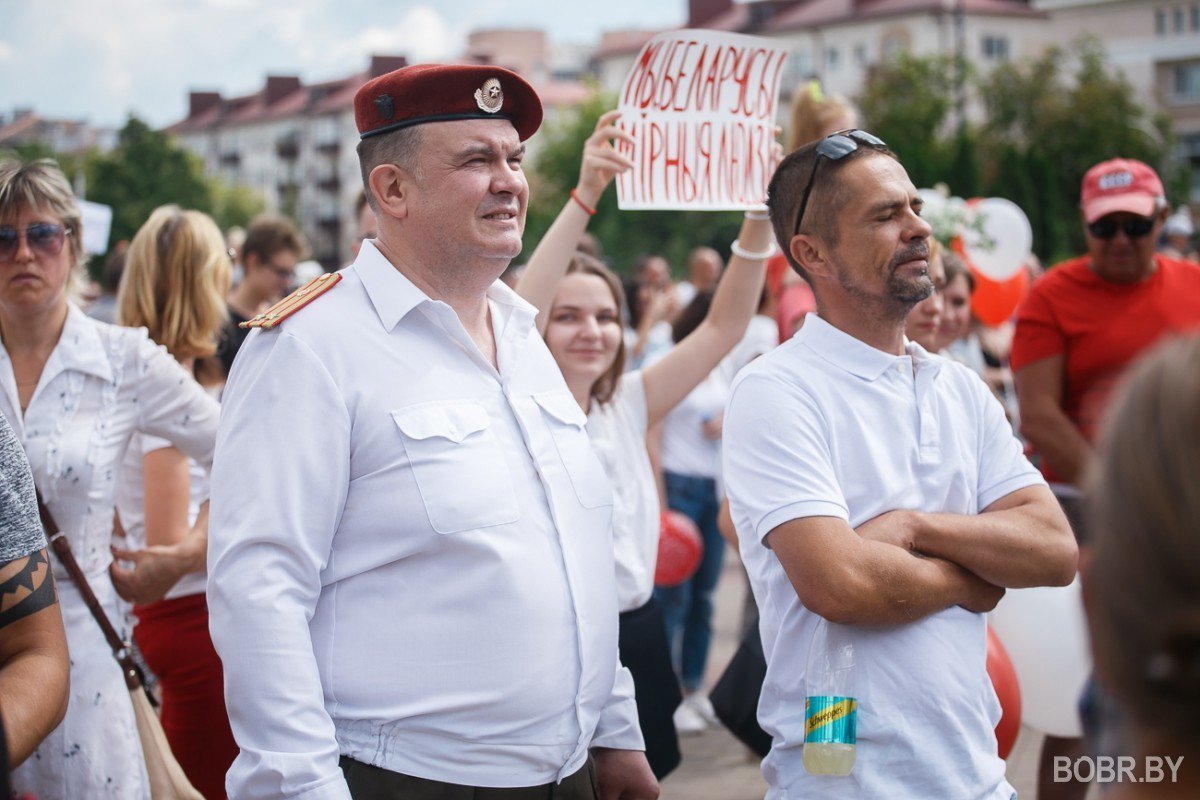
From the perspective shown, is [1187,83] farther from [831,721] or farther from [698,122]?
[831,721]

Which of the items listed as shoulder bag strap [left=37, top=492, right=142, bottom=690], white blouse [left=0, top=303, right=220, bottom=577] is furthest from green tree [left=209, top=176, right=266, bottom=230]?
shoulder bag strap [left=37, top=492, right=142, bottom=690]

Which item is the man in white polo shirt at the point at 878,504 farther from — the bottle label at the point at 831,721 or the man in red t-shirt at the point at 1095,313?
the man in red t-shirt at the point at 1095,313

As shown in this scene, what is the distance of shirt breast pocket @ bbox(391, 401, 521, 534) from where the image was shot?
235 cm

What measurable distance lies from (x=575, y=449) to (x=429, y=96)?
77 centimetres

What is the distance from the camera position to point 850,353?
2.75 metres

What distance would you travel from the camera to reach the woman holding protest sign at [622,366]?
12.0 ft

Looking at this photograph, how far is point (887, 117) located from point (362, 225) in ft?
165

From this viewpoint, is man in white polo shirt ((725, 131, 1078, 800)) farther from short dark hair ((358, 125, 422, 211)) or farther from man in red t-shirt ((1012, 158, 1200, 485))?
man in red t-shirt ((1012, 158, 1200, 485))

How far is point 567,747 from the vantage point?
8.14 feet

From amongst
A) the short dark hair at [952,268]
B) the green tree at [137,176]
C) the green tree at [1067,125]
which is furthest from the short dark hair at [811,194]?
the green tree at [137,176]

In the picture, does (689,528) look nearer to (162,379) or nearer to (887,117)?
(162,379)

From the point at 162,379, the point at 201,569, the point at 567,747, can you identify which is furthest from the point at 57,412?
the point at 567,747

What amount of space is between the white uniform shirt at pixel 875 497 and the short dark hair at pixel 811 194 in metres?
0.21

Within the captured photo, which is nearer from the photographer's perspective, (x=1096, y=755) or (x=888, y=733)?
(x=1096, y=755)
